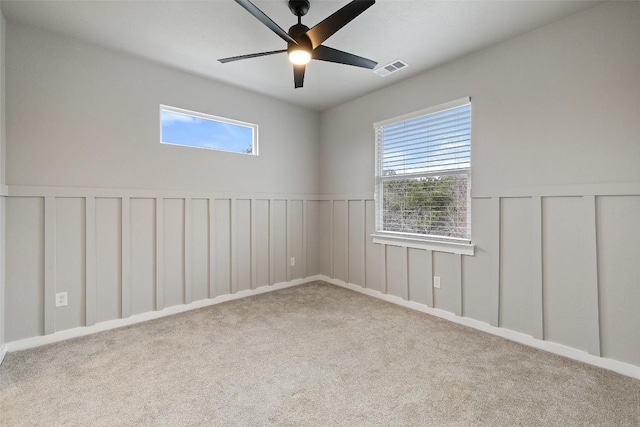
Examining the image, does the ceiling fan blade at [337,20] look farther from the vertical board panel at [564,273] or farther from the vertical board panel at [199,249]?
the vertical board panel at [199,249]

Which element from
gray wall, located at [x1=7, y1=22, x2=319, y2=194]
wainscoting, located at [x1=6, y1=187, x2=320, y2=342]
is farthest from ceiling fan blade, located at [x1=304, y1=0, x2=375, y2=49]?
wainscoting, located at [x1=6, y1=187, x2=320, y2=342]

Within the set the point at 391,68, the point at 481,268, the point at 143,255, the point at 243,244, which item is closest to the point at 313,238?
the point at 243,244

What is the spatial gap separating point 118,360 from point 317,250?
2.90m

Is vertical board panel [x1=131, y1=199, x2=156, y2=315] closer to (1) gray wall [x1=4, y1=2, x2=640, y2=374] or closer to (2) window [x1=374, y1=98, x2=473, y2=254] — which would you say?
(1) gray wall [x1=4, y1=2, x2=640, y2=374]

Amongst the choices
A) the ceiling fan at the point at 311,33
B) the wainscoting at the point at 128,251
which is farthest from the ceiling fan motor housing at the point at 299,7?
the wainscoting at the point at 128,251

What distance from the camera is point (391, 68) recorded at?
10.4 ft

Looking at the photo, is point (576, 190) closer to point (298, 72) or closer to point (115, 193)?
point (298, 72)

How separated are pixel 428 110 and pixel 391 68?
1.96 ft

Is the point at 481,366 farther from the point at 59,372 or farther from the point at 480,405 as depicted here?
the point at 59,372

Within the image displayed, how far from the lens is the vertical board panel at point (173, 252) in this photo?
3.22 meters

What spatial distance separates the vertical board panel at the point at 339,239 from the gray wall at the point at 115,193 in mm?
970

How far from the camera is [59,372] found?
2094mm

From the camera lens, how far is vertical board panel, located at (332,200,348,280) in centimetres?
430

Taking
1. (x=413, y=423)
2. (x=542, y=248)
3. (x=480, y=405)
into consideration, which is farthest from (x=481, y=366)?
(x=542, y=248)
